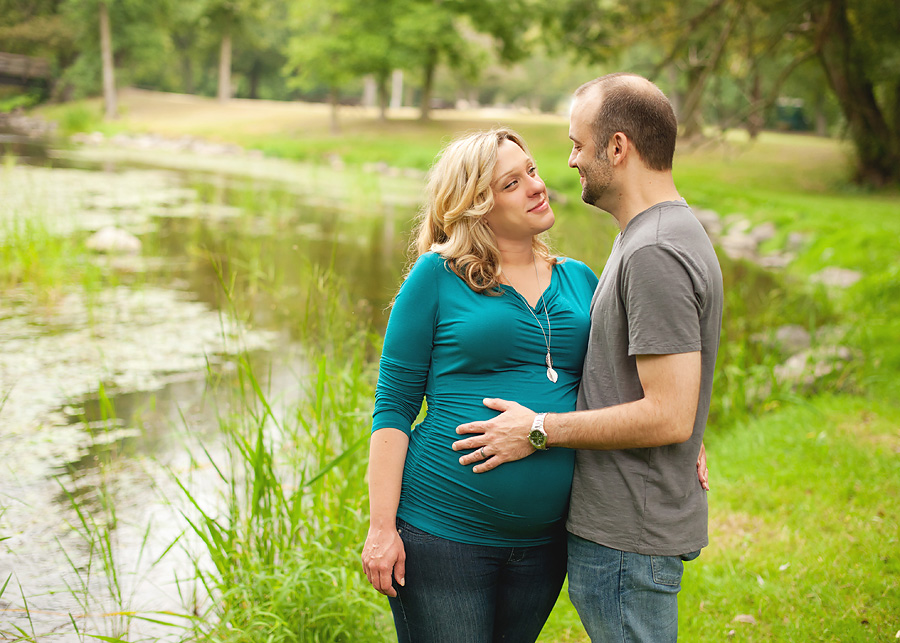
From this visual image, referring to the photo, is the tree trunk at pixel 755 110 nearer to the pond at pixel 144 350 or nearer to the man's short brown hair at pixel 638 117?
the pond at pixel 144 350

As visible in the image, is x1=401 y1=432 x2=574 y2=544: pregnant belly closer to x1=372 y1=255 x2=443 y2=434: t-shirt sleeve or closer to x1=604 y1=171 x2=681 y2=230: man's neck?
x1=372 y1=255 x2=443 y2=434: t-shirt sleeve

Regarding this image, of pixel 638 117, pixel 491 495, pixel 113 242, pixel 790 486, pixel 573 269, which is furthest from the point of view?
pixel 113 242

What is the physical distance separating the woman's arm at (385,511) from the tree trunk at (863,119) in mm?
17580

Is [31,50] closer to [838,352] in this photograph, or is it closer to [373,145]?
Result: [373,145]

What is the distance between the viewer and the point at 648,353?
62.3 inches

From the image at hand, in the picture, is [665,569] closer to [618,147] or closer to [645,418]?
[645,418]

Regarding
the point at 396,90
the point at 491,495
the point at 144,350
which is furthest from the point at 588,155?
the point at 396,90

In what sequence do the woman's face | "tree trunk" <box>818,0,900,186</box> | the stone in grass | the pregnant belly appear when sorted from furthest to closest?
"tree trunk" <box>818,0,900,186</box> → the stone in grass → the woman's face → the pregnant belly

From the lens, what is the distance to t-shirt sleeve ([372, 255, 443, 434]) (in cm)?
185

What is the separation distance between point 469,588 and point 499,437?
40 centimetres

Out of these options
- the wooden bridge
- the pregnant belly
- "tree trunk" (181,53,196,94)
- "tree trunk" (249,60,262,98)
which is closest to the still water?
the pregnant belly

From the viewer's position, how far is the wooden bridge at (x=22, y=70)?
34.8 m

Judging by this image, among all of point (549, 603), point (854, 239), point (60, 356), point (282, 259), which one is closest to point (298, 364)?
point (60, 356)

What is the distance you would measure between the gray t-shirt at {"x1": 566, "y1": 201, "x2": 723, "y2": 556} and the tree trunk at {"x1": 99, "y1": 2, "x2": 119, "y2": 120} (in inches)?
1564
